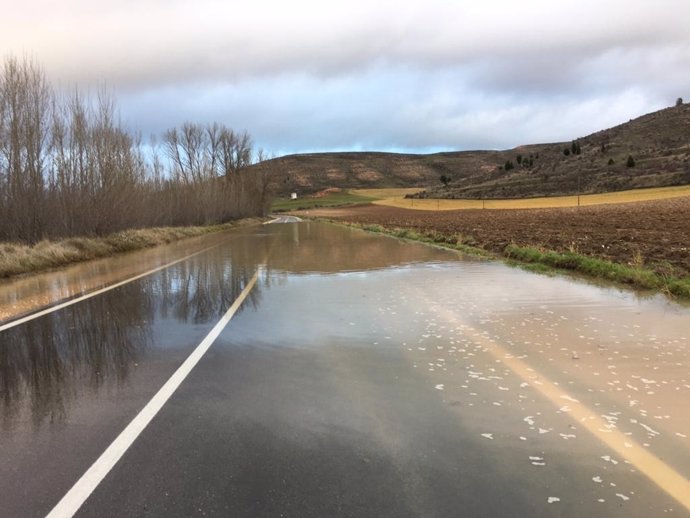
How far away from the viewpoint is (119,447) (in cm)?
404

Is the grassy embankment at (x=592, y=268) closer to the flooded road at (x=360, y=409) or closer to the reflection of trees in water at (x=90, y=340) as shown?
the flooded road at (x=360, y=409)

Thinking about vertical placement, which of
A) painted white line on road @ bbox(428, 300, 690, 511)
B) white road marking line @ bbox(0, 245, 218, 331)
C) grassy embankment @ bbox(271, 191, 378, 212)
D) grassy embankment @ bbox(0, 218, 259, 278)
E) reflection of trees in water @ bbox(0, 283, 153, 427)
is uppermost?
grassy embankment @ bbox(271, 191, 378, 212)

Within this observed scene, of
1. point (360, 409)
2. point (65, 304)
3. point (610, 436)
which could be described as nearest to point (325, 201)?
point (65, 304)

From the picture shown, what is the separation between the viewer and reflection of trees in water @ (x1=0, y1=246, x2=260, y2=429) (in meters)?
5.25

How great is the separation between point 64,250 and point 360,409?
56.6 ft

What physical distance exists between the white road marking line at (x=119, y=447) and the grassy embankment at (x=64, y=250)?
38.1ft

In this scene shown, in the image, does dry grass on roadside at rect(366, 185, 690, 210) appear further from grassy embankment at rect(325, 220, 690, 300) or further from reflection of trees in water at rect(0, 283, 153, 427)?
reflection of trees in water at rect(0, 283, 153, 427)

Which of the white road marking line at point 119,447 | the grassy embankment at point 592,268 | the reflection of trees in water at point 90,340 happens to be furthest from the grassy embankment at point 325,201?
the white road marking line at point 119,447

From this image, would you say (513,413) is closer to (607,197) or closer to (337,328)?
(337,328)

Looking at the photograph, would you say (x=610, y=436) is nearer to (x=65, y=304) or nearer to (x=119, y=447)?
(x=119, y=447)

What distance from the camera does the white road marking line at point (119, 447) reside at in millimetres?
→ 3277

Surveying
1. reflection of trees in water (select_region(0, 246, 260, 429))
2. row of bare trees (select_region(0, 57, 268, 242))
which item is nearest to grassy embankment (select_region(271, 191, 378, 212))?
row of bare trees (select_region(0, 57, 268, 242))

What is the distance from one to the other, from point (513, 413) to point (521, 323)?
3610 millimetres

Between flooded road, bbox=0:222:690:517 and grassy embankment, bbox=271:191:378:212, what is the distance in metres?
132
